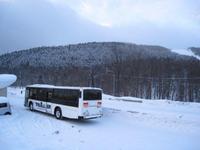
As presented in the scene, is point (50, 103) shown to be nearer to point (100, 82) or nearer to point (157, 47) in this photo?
point (100, 82)

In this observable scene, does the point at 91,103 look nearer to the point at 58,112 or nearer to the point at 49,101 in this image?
the point at 58,112

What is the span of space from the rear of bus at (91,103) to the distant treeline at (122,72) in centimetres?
3299

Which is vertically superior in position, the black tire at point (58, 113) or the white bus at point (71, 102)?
the white bus at point (71, 102)

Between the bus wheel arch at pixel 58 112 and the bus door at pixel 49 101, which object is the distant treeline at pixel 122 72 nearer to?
the bus door at pixel 49 101

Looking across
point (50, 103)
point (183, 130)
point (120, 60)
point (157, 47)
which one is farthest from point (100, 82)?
point (183, 130)

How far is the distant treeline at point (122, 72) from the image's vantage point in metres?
53.5

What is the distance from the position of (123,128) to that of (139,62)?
49.0 m

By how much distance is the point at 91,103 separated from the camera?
16.4 meters

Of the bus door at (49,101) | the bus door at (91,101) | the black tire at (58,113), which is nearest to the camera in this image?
the bus door at (91,101)

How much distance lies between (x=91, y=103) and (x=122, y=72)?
45.3m

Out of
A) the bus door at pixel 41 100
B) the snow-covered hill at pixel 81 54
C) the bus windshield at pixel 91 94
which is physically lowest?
the bus door at pixel 41 100

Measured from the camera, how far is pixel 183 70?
56.8 m

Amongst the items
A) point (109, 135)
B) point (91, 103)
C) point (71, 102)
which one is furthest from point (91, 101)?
point (109, 135)

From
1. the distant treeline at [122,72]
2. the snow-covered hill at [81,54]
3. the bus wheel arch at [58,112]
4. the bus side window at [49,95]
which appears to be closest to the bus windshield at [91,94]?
the bus wheel arch at [58,112]
